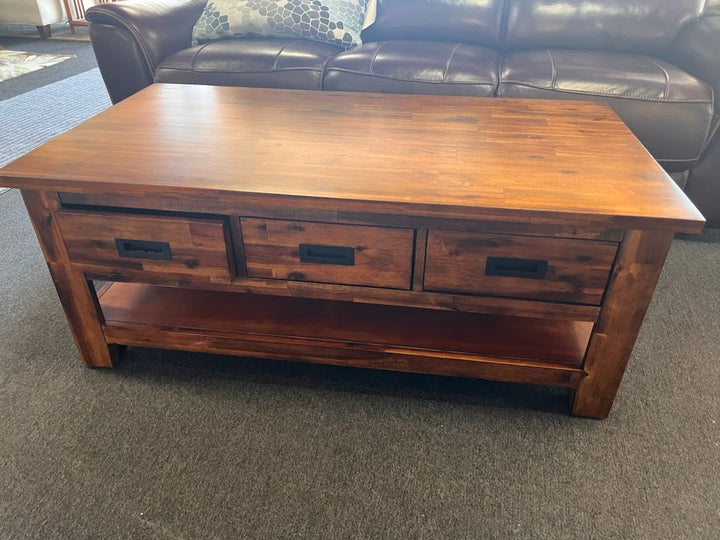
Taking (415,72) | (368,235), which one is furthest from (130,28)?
(368,235)

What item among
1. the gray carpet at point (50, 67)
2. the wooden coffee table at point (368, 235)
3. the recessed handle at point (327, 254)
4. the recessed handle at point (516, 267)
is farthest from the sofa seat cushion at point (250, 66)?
the gray carpet at point (50, 67)

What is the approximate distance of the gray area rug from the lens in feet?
8.00

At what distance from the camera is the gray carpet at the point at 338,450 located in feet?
3.06

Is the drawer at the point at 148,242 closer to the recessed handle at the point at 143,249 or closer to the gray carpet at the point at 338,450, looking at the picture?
the recessed handle at the point at 143,249

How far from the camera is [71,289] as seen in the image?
3.77 feet

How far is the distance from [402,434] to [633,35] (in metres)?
1.66

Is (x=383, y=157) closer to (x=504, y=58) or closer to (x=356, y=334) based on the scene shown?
(x=356, y=334)

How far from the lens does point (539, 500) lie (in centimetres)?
97

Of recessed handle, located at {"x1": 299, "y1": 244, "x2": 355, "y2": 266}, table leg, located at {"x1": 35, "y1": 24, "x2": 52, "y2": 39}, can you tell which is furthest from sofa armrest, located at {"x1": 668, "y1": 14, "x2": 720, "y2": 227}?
table leg, located at {"x1": 35, "y1": 24, "x2": 52, "y2": 39}

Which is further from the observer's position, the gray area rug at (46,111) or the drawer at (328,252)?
the gray area rug at (46,111)

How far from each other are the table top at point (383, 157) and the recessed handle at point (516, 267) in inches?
4.6

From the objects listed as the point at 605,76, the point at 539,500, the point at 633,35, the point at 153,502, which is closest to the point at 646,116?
the point at 605,76

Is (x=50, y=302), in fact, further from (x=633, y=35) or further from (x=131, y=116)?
(x=633, y=35)

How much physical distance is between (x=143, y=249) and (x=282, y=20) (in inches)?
48.7
